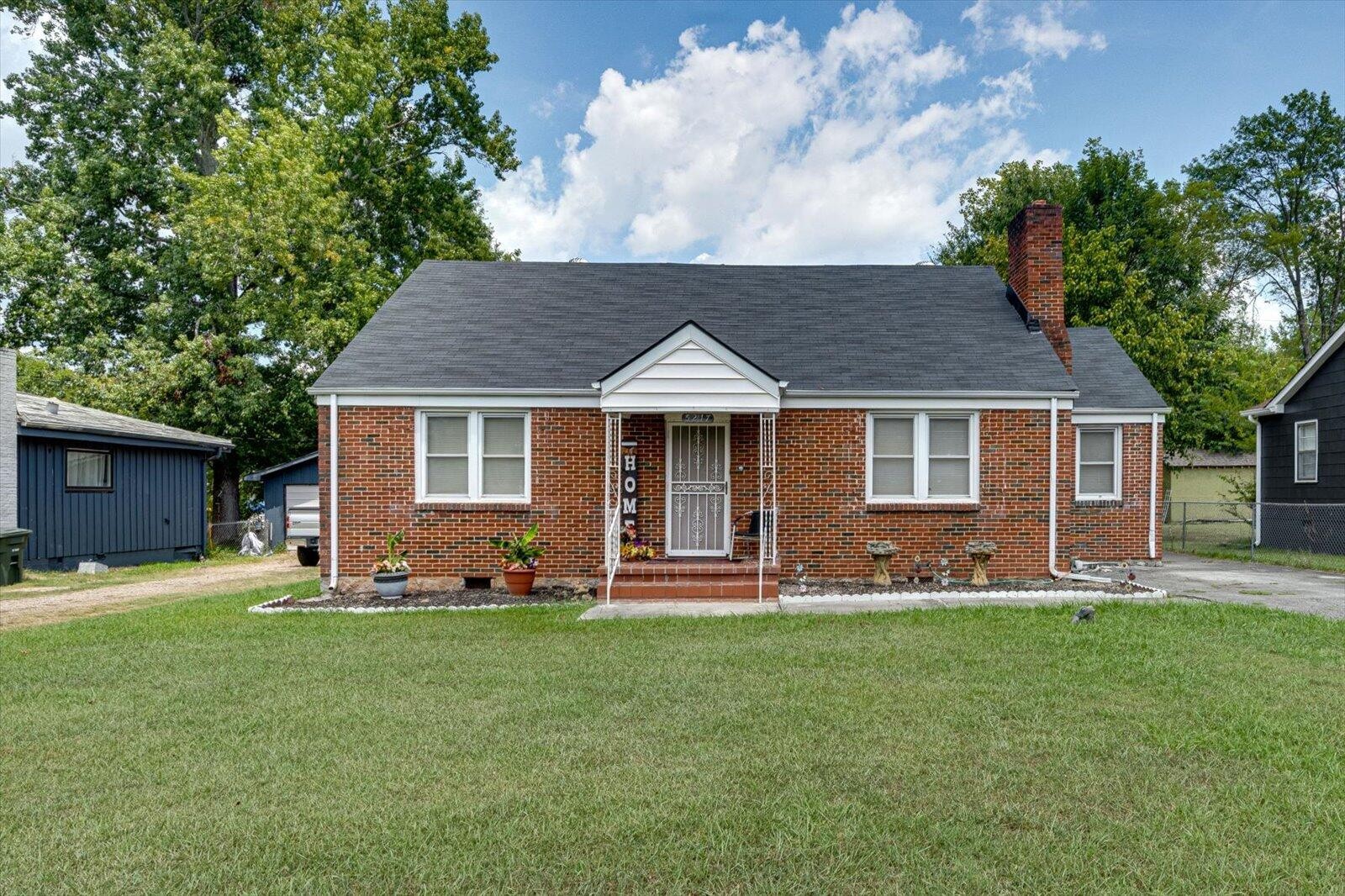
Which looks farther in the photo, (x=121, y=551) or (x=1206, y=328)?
(x=1206, y=328)

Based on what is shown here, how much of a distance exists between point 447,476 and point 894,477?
23.7 ft

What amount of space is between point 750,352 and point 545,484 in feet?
13.7

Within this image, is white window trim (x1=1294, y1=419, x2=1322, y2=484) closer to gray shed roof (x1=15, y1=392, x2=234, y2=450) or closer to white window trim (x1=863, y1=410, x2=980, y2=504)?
white window trim (x1=863, y1=410, x2=980, y2=504)

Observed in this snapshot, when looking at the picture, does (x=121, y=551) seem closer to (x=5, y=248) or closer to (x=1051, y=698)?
(x=5, y=248)

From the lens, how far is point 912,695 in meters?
5.66

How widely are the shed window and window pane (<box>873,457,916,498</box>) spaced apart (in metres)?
4.98

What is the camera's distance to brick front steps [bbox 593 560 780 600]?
1048 centimetres

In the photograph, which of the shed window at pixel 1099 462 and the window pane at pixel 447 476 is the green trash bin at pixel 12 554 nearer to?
the window pane at pixel 447 476

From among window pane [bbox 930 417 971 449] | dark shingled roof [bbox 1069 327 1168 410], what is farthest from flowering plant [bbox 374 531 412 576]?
dark shingled roof [bbox 1069 327 1168 410]

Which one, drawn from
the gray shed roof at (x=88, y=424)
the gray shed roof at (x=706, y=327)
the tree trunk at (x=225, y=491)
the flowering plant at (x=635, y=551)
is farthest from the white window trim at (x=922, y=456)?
the tree trunk at (x=225, y=491)

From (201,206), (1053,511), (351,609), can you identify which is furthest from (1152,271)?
(201,206)

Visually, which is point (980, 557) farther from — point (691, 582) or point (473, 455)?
point (473, 455)

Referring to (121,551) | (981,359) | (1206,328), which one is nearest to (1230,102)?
(1206,328)

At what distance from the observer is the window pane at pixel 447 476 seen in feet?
39.2
